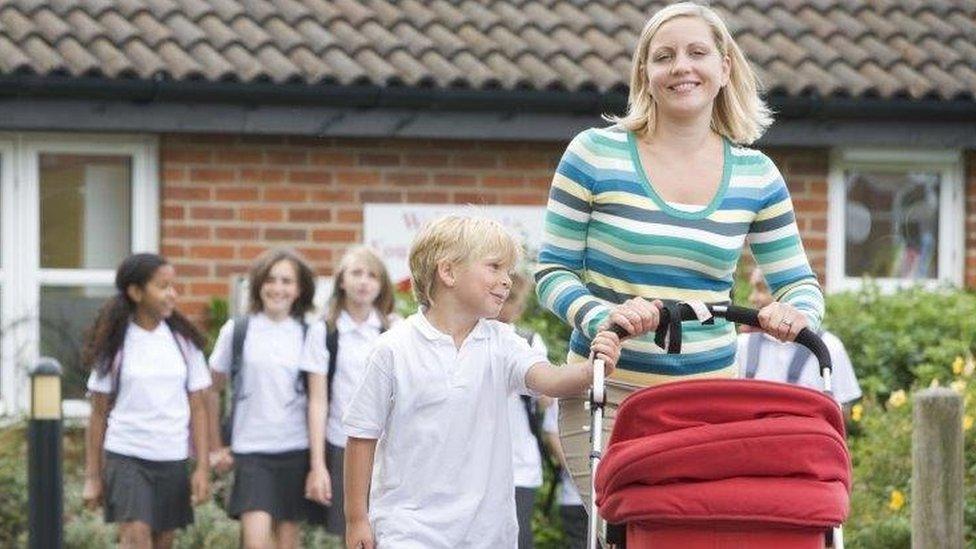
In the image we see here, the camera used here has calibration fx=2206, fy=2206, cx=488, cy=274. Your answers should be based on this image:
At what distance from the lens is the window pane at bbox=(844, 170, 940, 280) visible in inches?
568

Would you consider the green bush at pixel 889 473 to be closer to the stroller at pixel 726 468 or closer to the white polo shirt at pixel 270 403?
the white polo shirt at pixel 270 403

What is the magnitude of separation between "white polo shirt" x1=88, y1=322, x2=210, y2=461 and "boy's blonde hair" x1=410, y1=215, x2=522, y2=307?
13.3 feet

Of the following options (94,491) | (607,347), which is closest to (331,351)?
(94,491)

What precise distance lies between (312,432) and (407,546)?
4.15 m

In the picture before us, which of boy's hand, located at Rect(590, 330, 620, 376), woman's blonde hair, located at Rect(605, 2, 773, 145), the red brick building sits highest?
the red brick building

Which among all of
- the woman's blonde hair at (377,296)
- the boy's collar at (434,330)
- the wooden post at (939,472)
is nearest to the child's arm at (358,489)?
the boy's collar at (434,330)

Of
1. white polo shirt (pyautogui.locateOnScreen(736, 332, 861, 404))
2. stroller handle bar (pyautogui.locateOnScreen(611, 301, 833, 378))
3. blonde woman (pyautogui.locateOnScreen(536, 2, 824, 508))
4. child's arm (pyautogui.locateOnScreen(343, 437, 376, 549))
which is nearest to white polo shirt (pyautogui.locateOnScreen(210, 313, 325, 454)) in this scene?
white polo shirt (pyautogui.locateOnScreen(736, 332, 861, 404))

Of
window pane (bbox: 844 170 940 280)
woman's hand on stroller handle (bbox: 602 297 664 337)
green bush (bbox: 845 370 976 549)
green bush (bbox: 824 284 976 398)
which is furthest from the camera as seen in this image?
window pane (bbox: 844 170 940 280)

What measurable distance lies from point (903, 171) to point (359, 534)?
30.9ft

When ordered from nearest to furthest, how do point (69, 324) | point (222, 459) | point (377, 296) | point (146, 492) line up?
point (146, 492) < point (377, 296) < point (222, 459) < point (69, 324)

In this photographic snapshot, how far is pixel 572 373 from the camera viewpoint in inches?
214

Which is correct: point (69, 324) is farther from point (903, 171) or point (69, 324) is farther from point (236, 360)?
point (903, 171)

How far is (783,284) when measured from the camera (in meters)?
5.70

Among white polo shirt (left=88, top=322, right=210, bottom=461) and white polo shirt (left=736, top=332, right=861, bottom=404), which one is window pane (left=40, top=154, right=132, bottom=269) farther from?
white polo shirt (left=736, top=332, right=861, bottom=404)
